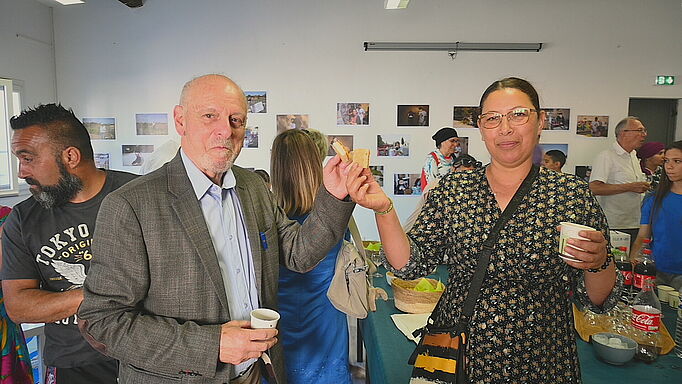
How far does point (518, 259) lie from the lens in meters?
1.39

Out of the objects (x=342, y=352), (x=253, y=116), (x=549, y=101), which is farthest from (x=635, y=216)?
(x=253, y=116)

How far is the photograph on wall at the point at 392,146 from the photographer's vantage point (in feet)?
19.1

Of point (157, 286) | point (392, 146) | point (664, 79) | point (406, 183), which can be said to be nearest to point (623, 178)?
point (664, 79)

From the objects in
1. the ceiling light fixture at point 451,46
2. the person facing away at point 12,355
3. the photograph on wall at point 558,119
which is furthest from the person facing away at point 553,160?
the person facing away at point 12,355

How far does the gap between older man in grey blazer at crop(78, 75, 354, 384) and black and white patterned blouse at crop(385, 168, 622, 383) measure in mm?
465

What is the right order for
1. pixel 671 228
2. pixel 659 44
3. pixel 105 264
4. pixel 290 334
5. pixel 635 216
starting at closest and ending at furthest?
pixel 105 264 < pixel 290 334 < pixel 671 228 < pixel 635 216 < pixel 659 44

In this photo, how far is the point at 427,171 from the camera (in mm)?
5297

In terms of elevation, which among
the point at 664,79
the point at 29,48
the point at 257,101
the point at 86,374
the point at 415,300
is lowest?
the point at 86,374

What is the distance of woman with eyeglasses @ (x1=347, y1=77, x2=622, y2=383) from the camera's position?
139 centimetres

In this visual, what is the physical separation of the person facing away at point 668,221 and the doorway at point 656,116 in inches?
148

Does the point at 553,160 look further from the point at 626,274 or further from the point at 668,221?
the point at 626,274

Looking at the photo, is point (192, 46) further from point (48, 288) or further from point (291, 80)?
point (48, 288)

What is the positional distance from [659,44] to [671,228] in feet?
13.3

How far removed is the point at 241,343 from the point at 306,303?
0.97 meters
